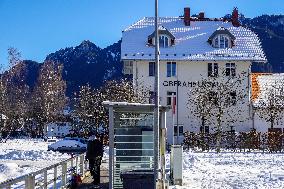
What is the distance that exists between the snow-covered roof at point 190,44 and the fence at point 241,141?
975 cm

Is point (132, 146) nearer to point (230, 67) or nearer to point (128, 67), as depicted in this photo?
point (230, 67)

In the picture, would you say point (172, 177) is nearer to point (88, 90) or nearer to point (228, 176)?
point (228, 176)

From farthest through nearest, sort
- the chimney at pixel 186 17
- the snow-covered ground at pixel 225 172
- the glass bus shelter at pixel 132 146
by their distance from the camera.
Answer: the chimney at pixel 186 17 → the snow-covered ground at pixel 225 172 → the glass bus shelter at pixel 132 146

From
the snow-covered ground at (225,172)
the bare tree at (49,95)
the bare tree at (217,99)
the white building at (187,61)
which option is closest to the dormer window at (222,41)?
the white building at (187,61)

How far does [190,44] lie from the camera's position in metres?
50.8

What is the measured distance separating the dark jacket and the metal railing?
0.77 metres

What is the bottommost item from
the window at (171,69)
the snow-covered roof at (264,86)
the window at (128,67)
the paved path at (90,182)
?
the paved path at (90,182)

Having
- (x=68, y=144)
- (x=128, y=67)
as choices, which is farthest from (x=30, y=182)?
(x=128, y=67)

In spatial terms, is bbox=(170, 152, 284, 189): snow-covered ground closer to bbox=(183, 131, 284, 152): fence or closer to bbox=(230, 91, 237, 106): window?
bbox=(183, 131, 284, 152): fence

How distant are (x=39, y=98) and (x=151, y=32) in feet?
107

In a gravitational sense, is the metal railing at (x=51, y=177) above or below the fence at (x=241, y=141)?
below

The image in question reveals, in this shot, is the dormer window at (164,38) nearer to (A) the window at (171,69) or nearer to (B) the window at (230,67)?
(A) the window at (171,69)

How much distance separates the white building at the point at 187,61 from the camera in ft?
161

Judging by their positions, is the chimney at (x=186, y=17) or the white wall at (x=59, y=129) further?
the white wall at (x=59, y=129)
